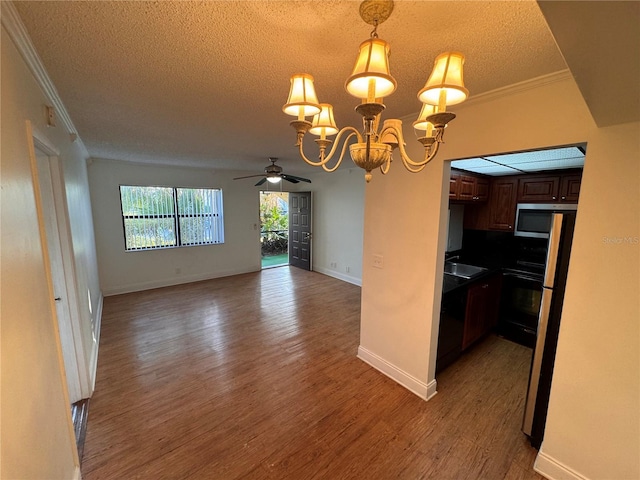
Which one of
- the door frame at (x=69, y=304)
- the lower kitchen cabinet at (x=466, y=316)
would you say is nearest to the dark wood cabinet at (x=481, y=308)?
the lower kitchen cabinet at (x=466, y=316)

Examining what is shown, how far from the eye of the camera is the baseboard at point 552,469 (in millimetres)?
1547

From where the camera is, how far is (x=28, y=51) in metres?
1.25

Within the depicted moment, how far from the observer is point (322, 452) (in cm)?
179

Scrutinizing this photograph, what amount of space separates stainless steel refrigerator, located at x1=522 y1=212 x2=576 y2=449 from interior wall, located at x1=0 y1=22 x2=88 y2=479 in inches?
103

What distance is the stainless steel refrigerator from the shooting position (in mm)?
1627

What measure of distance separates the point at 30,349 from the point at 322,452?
172 cm

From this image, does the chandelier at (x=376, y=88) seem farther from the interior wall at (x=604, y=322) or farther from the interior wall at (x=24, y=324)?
the interior wall at (x=24, y=324)

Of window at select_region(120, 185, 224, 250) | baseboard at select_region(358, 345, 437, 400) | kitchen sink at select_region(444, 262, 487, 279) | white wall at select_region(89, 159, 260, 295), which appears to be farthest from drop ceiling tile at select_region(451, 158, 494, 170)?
window at select_region(120, 185, 224, 250)

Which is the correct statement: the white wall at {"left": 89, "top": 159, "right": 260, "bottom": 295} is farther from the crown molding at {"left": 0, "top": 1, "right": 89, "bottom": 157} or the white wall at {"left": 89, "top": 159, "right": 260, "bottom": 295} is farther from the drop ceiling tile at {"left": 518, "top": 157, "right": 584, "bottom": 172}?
the drop ceiling tile at {"left": 518, "top": 157, "right": 584, "bottom": 172}

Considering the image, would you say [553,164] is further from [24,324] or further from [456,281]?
[24,324]

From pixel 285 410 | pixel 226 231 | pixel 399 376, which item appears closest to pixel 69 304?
pixel 285 410

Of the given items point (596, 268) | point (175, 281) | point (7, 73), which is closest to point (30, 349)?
point (7, 73)

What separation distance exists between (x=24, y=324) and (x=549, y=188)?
14.8 feet

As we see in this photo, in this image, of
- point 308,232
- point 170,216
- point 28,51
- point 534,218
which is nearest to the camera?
point 28,51
